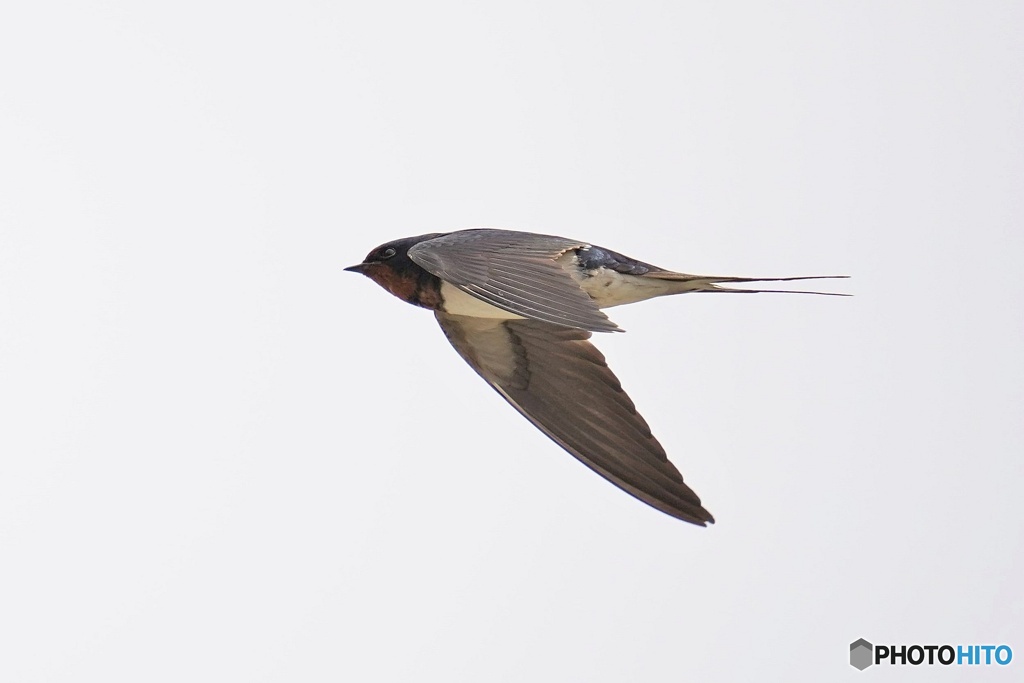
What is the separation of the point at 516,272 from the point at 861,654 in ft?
11.2

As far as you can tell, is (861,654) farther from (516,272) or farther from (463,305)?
(516,272)

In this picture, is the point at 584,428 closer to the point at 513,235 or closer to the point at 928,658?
the point at 513,235

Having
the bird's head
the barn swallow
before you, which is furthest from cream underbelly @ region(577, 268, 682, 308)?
the bird's head

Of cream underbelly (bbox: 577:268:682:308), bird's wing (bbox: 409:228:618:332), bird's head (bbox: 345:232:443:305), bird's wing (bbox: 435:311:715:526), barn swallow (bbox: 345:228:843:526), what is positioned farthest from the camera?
bird's head (bbox: 345:232:443:305)

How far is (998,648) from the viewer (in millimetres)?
7430

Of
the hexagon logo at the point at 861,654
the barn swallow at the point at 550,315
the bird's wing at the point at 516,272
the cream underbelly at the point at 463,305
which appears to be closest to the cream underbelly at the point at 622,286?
the barn swallow at the point at 550,315

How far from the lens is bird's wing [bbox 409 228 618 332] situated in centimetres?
466

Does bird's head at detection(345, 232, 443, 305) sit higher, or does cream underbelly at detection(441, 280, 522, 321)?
bird's head at detection(345, 232, 443, 305)

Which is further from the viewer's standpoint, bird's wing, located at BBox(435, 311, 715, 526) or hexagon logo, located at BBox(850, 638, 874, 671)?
hexagon logo, located at BBox(850, 638, 874, 671)

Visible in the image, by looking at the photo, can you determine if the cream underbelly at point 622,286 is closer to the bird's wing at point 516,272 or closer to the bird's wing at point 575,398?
the bird's wing at point 516,272

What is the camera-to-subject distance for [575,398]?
5.93 meters

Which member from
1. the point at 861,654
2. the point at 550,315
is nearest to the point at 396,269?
the point at 550,315

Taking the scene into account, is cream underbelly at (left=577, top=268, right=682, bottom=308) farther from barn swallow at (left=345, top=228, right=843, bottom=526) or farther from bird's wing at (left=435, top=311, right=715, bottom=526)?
bird's wing at (left=435, top=311, right=715, bottom=526)

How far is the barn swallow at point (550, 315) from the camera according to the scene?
5.00 metres
